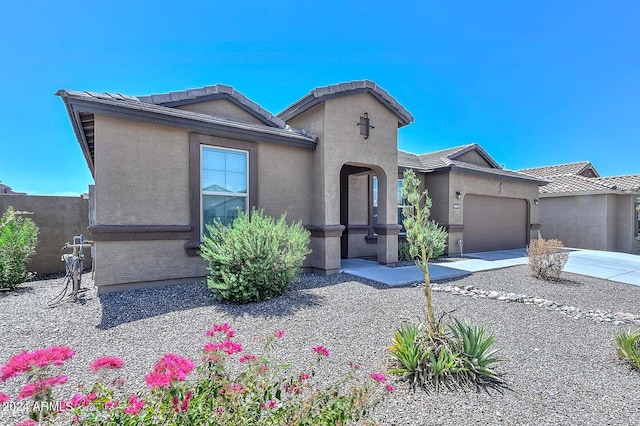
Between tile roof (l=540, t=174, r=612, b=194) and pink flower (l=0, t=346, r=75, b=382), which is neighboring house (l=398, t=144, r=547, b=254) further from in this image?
pink flower (l=0, t=346, r=75, b=382)

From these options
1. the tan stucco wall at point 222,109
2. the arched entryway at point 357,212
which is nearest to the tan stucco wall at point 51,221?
the tan stucco wall at point 222,109

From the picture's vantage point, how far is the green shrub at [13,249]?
725 centimetres

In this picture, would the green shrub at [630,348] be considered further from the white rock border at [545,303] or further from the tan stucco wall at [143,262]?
the tan stucco wall at [143,262]

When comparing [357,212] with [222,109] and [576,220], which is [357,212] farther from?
[576,220]

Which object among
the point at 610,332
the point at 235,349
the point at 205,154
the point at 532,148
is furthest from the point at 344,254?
the point at 532,148

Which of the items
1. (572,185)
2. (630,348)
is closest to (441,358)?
(630,348)

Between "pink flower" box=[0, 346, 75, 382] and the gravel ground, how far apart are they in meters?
1.75

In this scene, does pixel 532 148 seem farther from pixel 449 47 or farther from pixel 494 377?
pixel 494 377

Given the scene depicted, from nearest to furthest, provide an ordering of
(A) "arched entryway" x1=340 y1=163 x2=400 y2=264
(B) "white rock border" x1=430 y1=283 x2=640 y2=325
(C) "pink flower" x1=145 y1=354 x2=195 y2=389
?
(C) "pink flower" x1=145 y1=354 x2=195 y2=389
(B) "white rock border" x1=430 y1=283 x2=640 y2=325
(A) "arched entryway" x1=340 y1=163 x2=400 y2=264

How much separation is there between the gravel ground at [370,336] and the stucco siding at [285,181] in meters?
2.19

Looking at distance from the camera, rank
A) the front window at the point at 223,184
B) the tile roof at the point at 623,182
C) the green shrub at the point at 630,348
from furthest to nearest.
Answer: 1. the tile roof at the point at 623,182
2. the front window at the point at 223,184
3. the green shrub at the point at 630,348

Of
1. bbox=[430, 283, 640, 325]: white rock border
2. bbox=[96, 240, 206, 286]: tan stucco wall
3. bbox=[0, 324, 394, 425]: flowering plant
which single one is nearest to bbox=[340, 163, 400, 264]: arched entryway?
bbox=[430, 283, 640, 325]: white rock border

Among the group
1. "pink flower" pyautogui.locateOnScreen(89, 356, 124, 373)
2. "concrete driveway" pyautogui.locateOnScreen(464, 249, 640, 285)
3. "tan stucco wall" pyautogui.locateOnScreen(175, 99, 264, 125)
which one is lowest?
"concrete driveway" pyautogui.locateOnScreen(464, 249, 640, 285)

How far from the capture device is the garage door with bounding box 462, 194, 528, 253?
13.6m
